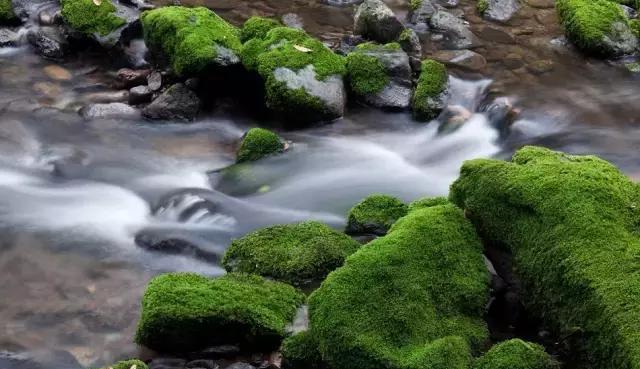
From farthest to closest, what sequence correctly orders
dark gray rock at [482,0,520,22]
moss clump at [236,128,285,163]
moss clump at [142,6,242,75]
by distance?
dark gray rock at [482,0,520,22], moss clump at [142,6,242,75], moss clump at [236,128,285,163]

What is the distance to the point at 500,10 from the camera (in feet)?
43.0

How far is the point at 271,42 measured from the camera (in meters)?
9.88

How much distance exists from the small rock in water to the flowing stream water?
0.36 ft

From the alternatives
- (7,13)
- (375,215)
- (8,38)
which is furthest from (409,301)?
(7,13)

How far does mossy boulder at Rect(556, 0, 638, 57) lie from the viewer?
11203mm

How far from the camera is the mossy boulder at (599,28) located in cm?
1120

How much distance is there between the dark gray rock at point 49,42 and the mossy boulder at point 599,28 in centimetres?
811

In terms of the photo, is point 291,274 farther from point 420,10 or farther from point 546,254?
point 420,10

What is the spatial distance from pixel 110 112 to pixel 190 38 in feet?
4.84

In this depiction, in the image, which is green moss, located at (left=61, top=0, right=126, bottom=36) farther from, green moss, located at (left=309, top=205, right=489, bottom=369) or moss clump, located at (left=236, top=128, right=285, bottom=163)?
green moss, located at (left=309, top=205, right=489, bottom=369)

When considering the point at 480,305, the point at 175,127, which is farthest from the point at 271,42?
the point at 480,305

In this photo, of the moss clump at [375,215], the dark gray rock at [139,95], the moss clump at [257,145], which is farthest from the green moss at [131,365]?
the dark gray rock at [139,95]

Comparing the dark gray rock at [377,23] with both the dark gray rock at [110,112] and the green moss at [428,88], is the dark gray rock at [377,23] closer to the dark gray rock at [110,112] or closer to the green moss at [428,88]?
the green moss at [428,88]

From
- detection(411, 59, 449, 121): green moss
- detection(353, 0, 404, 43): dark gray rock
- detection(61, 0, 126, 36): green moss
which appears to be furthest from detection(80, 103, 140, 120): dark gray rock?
detection(353, 0, 404, 43): dark gray rock
